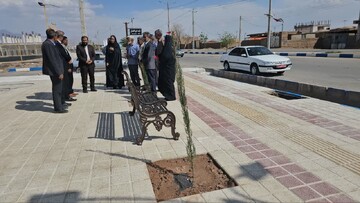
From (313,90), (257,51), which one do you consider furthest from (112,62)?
(257,51)

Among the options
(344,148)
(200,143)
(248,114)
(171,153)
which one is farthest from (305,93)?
(171,153)

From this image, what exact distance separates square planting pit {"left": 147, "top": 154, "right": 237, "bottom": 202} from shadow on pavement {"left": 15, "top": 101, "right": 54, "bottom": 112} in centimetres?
435

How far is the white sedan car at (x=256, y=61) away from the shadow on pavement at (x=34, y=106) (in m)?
9.31

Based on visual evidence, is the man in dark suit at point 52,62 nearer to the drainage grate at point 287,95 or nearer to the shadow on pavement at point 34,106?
the shadow on pavement at point 34,106

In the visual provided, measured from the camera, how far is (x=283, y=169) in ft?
10.3

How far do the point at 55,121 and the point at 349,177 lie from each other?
17.3 ft

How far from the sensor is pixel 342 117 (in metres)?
5.15

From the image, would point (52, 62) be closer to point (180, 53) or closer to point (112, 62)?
point (112, 62)

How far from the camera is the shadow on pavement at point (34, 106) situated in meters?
6.55

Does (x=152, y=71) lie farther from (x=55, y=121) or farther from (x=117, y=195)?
(x=117, y=195)

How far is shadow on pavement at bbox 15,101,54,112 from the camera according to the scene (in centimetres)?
655

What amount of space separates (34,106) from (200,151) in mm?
5326

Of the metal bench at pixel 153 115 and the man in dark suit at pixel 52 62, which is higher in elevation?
the man in dark suit at pixel 52 62

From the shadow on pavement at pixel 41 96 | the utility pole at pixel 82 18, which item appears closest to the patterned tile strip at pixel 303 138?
the shadow on pavement at pixel 41 96
